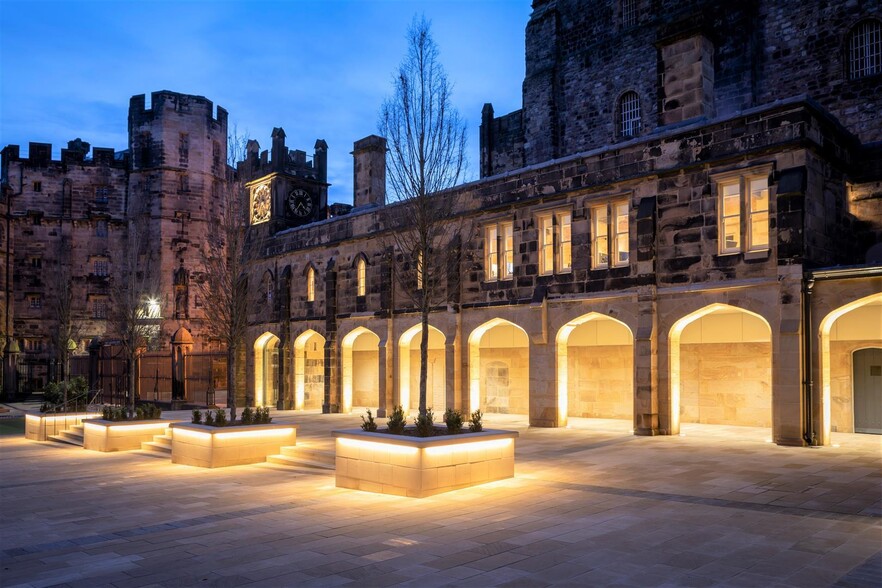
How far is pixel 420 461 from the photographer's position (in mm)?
10477

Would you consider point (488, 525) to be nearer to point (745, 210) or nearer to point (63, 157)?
point (745, 210)

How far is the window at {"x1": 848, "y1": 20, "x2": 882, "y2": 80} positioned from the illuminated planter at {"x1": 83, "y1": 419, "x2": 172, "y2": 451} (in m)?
22.8

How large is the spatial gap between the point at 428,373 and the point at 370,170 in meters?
8.48

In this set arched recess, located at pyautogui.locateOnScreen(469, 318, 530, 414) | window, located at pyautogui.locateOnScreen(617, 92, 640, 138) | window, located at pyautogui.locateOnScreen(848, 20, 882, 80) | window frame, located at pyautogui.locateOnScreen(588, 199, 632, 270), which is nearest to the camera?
window frame, located at pyautogui.locateOnScreen(588, 199, 632, 270)

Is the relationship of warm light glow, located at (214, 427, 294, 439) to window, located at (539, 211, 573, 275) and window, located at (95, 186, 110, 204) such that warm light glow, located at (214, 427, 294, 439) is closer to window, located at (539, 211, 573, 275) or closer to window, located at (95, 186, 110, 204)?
window, located at (539, 211, 573, 275)

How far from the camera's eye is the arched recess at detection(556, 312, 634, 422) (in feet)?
70.2

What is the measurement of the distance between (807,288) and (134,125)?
1768 inches

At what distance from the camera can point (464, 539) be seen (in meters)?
8.05

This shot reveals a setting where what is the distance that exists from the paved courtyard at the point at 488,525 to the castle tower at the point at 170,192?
112 ft

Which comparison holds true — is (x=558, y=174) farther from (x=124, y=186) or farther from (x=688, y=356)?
(x=124, y=186)

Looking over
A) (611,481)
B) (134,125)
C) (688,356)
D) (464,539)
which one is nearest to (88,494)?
(464,539)

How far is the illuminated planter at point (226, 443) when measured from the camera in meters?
14.3

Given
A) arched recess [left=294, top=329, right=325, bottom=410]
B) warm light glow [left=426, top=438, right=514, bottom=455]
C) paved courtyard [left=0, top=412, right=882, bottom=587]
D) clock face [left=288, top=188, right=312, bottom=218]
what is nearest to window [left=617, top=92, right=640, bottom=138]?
clock face [left=288, top=188, right=312, bottom=218]

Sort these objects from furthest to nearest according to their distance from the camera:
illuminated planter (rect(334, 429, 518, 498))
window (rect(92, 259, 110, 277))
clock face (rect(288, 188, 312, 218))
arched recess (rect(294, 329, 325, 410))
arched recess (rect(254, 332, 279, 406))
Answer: window (rect(92, 259, 110, 277)), clock face (rect(288, 188, 312, 218)), arched recess (rect(254, 332, 279, 406)), arched recess (rect(294, 329, 325, 410)), illuminated planter (rect(334, 429, 518, 498))
